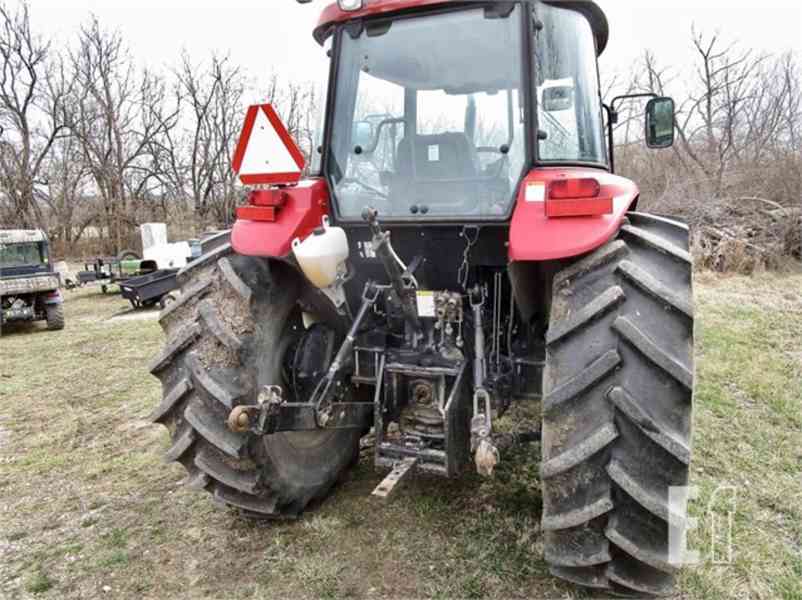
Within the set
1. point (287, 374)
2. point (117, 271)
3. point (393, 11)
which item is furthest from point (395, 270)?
point (117, 271)

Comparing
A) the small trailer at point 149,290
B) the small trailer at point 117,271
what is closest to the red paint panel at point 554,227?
the small trailer at point 149,290

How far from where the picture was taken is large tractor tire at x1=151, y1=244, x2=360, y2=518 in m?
2.45

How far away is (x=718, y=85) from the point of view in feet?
55.3

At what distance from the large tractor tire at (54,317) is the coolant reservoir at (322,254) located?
9.03 metres

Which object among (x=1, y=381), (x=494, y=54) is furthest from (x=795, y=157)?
(x=1, y=381)

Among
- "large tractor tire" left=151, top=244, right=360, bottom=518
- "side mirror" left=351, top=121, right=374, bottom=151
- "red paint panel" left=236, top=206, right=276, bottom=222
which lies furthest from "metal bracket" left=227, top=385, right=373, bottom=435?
"side mirror" left=351, top=121, right=374, bottom=151

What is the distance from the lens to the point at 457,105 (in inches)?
103

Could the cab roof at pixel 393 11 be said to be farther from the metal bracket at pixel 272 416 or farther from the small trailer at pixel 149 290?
the small trailer at pixel 149 290

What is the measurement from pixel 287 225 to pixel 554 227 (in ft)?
3.77

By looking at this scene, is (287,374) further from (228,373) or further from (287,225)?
(287,225)

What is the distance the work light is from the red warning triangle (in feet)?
2.12

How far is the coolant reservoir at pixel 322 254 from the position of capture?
237cm

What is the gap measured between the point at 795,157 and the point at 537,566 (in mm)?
13327

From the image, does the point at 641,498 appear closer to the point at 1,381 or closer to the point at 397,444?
the point at 397,444
